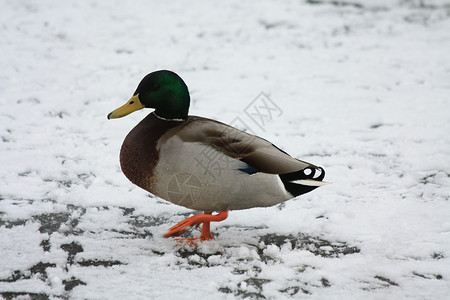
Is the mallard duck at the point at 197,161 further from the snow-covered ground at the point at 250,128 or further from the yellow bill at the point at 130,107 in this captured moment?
the snow-covered ground at the point at 250,128

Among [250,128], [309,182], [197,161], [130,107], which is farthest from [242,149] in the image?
[250,128]

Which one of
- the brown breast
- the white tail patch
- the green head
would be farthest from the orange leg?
the green head

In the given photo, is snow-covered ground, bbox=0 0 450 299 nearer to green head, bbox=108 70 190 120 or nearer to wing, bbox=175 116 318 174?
wing, bbox=175 116 318 174

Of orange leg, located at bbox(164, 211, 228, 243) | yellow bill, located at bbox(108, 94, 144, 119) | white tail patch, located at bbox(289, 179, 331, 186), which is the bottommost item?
orange leg, located at bbox(164, 211, 228, 243)

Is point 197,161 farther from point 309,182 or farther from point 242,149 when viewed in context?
point 309,182

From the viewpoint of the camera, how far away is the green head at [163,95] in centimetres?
263

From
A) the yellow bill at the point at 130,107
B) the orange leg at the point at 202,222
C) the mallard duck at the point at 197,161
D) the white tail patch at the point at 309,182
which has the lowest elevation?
the orange leg at the point at 202,222

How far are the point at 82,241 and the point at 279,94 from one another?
8.45 feet

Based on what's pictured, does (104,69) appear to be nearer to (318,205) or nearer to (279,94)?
(279,94)

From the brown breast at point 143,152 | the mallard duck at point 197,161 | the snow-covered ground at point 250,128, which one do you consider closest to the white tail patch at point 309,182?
the mallard duck at point 197,161

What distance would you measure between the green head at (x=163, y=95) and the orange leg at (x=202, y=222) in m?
0.49

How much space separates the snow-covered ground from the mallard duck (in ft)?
0.91

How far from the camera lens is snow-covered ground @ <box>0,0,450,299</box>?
2467mm

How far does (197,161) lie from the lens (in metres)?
2.51
